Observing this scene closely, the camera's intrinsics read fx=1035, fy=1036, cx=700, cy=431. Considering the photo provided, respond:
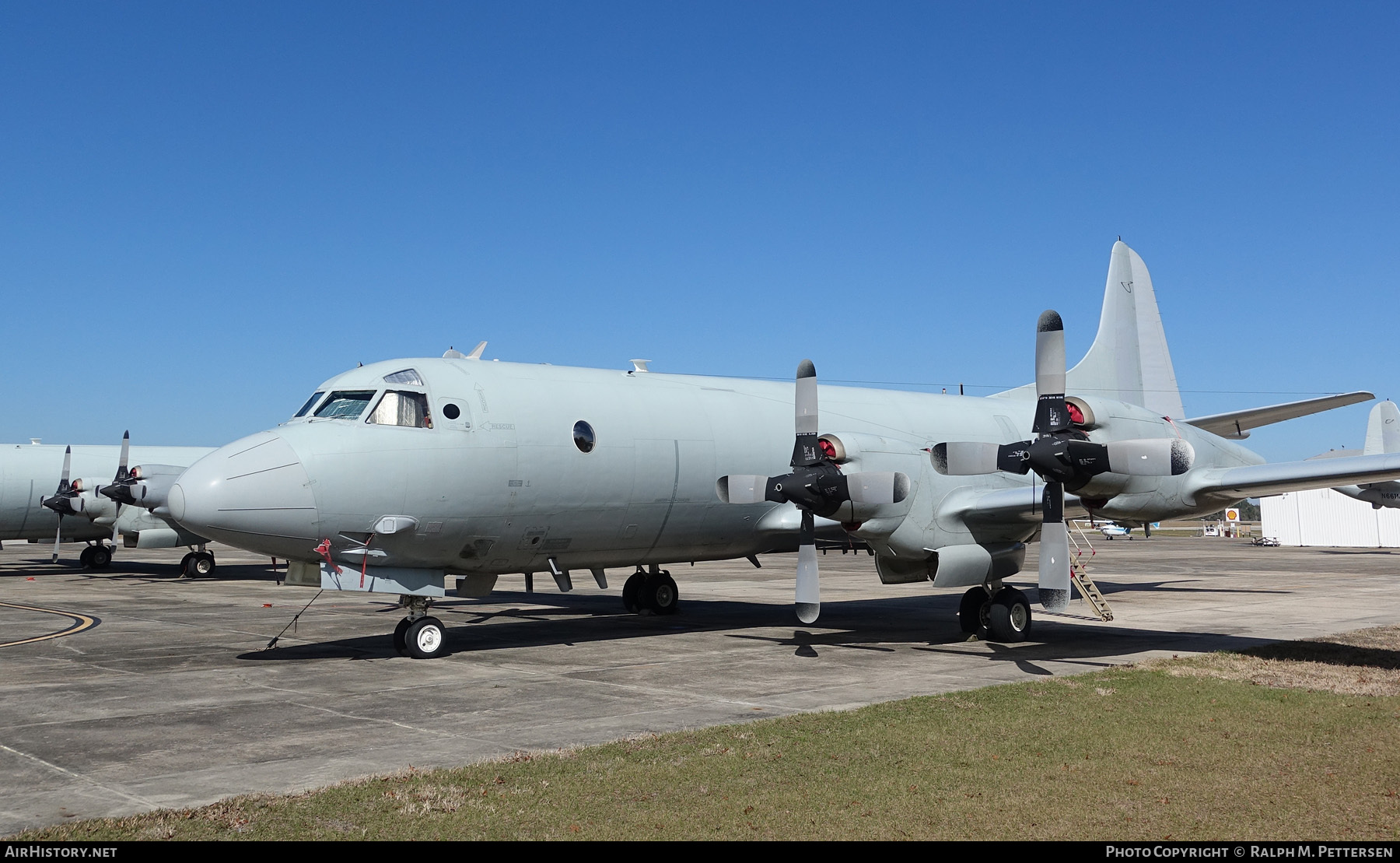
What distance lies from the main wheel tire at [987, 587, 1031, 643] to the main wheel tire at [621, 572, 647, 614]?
745 centimetres

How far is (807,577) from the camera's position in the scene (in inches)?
583

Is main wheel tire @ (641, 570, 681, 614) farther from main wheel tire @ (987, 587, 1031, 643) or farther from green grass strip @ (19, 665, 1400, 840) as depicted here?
green grass strip @ (19, 665, 1400, 840)

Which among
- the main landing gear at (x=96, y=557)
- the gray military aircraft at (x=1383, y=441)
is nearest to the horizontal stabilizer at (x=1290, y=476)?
the gray military aircraft at (x=1383, y=441)

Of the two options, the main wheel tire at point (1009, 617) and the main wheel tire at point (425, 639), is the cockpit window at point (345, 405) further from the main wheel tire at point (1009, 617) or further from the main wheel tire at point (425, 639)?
the main wheel tire at point (1009, 617)

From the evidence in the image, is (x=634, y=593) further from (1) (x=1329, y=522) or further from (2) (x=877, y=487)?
(1) (x=1329, y=522)

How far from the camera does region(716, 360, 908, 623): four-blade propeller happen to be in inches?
575

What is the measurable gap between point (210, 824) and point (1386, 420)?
45787 millimetres

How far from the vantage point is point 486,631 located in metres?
18.2

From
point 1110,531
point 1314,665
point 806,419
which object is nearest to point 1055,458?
point 806,419

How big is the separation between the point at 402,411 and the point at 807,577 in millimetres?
6121

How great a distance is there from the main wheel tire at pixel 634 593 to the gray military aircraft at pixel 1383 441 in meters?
32.5

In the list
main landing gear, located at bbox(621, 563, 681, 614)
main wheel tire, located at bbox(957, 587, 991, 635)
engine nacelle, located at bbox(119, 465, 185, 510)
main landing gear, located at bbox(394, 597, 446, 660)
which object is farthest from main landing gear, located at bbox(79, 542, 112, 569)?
main wheel tire, located at bbox(957, 587, 991, 635)

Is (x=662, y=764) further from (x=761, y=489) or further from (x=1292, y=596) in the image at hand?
(x=1292, y=596)

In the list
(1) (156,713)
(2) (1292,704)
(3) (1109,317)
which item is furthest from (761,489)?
(3) (1109,317)
